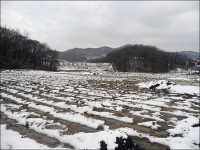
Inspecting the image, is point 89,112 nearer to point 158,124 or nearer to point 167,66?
point 158,124

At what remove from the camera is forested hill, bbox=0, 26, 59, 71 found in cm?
5672

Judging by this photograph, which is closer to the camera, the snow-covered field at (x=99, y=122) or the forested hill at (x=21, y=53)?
the snow-covered field at (x=99, y=122)

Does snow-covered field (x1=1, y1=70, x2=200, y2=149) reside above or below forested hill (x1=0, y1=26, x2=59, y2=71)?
below

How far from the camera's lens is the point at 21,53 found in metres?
67.5

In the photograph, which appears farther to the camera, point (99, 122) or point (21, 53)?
point (21, 53)

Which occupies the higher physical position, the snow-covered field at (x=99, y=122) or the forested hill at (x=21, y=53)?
the forested hill at (x=21, y=53)

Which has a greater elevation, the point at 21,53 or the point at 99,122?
the point at 21,53

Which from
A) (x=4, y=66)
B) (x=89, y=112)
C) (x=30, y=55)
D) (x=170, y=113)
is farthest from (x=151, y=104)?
(x=30, y=55)

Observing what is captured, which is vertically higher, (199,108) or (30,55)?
(30,55)

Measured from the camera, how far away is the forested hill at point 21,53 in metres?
56.7

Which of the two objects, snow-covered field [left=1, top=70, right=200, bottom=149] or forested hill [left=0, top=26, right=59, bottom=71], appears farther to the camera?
forested hill [left=0, top=26, right=59, bottom=71]

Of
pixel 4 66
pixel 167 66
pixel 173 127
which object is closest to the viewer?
pixel 173 127

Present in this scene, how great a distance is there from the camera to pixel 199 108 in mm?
10781

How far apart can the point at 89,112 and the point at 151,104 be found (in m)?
3.42
